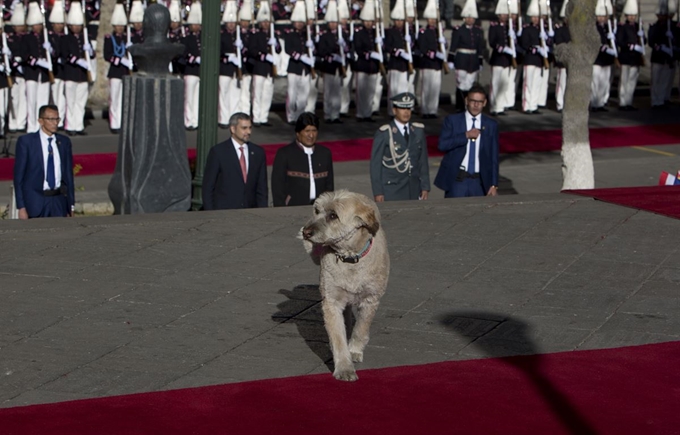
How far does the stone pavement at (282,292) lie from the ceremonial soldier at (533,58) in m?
13.4

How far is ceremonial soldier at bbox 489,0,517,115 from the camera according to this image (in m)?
26.6

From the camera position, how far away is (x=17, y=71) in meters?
23.5

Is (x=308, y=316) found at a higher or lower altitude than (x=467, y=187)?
lower

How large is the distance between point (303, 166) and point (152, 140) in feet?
9.33

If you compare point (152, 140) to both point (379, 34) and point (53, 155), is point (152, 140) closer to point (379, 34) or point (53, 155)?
point (53, 155)

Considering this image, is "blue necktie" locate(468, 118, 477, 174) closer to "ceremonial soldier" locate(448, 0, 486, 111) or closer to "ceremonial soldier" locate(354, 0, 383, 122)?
"ceremonial soldier" locate(354, 0, 383, 122)

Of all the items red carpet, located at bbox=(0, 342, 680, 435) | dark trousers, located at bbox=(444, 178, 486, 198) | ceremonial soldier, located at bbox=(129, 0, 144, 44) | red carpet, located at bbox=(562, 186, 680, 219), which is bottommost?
red carpet, located at bbox=(0, 342, 680, 435)

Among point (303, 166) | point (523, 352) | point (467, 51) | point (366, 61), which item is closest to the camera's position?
point (523, 352)

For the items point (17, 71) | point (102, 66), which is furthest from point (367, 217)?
point (102, 66)

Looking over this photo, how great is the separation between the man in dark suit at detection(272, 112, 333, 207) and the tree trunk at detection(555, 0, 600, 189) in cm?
439

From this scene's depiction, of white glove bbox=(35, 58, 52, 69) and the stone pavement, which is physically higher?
white glove bbox=(35, 58, 52, 69)

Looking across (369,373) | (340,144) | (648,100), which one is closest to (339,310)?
(369,373)

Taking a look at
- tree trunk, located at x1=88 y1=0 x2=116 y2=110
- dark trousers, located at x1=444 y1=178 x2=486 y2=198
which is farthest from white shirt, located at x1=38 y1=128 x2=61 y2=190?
tree trunk, located at x1=88 y1=0 x2=116 y2=110

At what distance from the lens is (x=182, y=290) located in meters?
10.4
